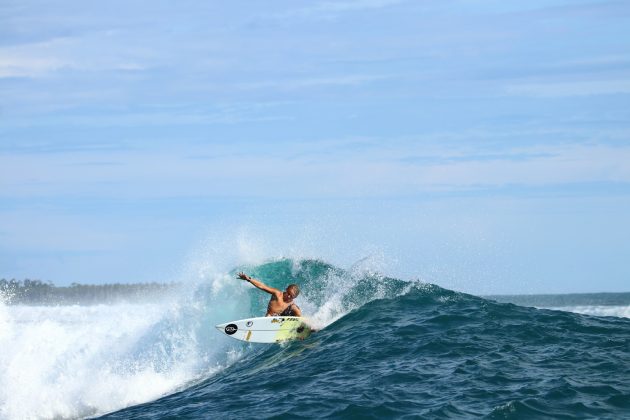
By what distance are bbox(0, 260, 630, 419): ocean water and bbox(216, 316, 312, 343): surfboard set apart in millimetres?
330

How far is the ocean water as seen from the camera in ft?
38.1

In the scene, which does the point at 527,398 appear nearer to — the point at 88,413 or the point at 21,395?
the point at 88,413

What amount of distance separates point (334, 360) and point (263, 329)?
2.44 metres

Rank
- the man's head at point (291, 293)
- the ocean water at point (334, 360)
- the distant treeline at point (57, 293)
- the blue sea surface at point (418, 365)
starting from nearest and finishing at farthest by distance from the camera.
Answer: the blue sea surface at point (418, 365), the ocean water at point (334, 360), the man's head at point (291, 293), the distant treeline at point (57, 293)

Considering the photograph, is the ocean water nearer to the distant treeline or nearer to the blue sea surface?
the blue sea surface

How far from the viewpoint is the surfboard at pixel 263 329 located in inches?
642

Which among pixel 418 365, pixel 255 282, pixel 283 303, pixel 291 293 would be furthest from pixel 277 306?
pixel 418 365

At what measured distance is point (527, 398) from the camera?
1123 cm

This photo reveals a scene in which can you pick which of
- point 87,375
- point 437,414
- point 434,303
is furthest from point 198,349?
point 437,414

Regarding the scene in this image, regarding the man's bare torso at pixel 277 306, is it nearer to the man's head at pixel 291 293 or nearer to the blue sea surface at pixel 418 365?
the man's head at pixel 291 293

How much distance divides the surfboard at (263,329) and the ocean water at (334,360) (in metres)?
0.33

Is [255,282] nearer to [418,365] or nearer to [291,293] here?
[291,293]

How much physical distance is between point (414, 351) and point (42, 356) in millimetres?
11036

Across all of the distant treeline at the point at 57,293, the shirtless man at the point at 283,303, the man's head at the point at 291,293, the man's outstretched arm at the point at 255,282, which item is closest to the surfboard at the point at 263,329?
the shirtless man at the point at 283,303
